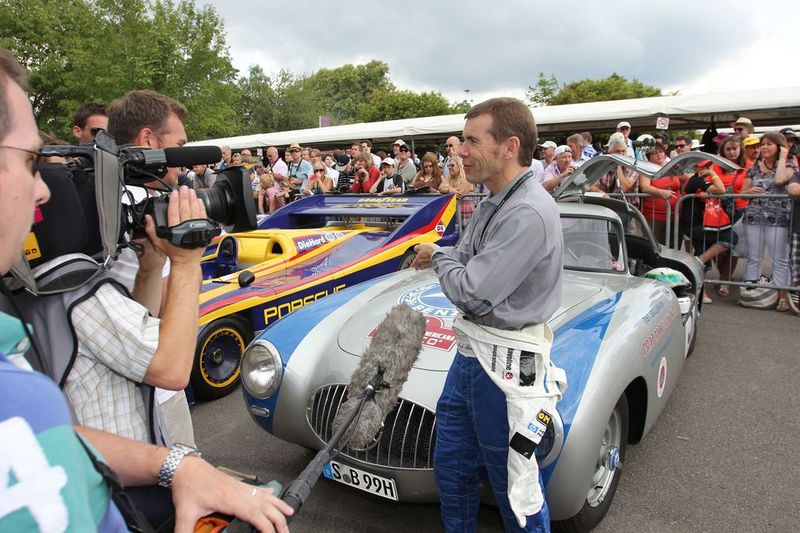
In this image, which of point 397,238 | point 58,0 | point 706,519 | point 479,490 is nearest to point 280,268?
point 397,238

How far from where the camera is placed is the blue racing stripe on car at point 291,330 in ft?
9.00

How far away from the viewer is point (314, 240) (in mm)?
5297

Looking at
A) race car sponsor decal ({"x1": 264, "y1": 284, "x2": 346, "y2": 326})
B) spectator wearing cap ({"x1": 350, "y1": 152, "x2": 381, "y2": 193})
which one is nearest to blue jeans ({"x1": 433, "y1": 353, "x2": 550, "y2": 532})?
race car sponsor decal ({"x1": 264, "y1": 284, "x2": 346, "y2": 326})

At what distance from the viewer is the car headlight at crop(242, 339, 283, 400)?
2713mm

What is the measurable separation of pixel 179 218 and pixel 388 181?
23.2 ft

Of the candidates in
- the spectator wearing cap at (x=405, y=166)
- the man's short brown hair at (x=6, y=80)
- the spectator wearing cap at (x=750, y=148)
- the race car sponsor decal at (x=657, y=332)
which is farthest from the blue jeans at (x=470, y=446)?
the spectator wearing cap at (x=405, y=166)

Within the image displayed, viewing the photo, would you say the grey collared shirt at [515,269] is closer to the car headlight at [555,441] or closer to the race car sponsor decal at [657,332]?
the car headlight at [555,441]

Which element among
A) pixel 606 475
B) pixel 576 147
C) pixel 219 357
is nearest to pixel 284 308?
pixel 219 357

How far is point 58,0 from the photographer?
28094mm

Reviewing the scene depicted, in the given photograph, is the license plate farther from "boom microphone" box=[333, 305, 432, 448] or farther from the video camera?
the video camera

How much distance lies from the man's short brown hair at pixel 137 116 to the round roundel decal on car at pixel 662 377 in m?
2.72

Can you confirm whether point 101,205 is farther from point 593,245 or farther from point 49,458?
point 593,245

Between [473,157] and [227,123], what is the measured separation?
2785 cm

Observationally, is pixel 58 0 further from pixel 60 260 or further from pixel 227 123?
pixel 60 260
